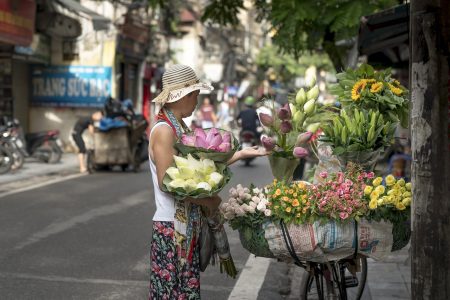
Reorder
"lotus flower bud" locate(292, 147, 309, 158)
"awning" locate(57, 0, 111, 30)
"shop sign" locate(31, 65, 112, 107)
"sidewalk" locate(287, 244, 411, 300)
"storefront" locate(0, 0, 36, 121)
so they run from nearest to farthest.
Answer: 1. "lotus flower bud" locate(292, 147, 309, 158)
2. "sidewalk" locate(287, 244, 411, 300)
3. "storefront" locate(0, 0, 36, 121)
4. "awning" locate(57, 0, 111, 30)
5. "shop sign" locate(31, 65, 112, 107)

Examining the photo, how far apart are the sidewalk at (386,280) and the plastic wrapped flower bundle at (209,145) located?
2.66m

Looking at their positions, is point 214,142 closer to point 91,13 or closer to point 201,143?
point 201,143

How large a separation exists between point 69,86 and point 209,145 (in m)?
21.4

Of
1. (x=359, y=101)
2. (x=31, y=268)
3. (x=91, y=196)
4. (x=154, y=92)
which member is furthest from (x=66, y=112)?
(x=359, y=101)

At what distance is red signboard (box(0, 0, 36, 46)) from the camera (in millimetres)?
18641

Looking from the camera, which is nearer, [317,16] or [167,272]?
[167,272]

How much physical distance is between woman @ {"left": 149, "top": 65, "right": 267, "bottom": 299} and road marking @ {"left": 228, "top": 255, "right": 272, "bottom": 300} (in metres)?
2.44

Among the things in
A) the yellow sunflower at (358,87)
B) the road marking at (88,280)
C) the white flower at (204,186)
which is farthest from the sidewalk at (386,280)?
the white flower at (204,186)

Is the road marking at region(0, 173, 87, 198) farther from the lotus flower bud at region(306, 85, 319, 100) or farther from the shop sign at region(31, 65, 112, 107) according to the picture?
the lotus flower bud at region(306, 85, 319, 100)

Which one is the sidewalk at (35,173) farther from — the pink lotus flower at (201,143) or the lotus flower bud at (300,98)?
the pink lotus flower at (201,143)

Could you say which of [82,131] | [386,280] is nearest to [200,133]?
[386,280]

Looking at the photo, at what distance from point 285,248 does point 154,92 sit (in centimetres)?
2948

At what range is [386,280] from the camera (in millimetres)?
6953

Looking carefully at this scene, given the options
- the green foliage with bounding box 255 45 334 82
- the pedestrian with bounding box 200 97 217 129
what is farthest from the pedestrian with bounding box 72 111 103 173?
the green foliage with bounding box 255 45 334 82
